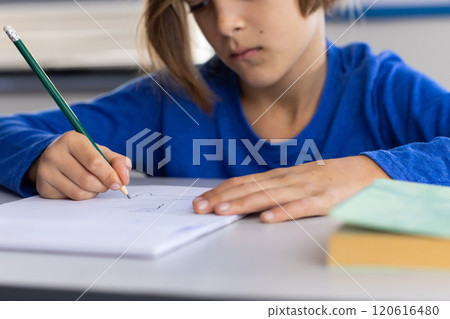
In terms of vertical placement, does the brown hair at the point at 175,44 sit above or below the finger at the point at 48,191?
above

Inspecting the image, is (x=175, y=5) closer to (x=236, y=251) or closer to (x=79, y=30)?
(x=236, y=251)

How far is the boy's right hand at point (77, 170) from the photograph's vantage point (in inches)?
25.5

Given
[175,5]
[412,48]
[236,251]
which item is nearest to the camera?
[236,251]

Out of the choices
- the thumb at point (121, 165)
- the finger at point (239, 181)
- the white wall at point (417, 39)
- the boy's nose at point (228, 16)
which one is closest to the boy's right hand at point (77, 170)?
the thumb at point (121, 165)

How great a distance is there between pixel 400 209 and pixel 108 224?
245mm

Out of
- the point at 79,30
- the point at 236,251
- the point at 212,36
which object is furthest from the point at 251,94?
the point at 79,30

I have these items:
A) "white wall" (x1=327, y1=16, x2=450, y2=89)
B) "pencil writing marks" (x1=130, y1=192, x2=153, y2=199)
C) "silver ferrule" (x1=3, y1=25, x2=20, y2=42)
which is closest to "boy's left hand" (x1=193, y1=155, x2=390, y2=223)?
"pencil writing marks" (x1=130, y1=192, x2=153, y2=199)

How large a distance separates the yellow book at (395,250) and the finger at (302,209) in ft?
0.50

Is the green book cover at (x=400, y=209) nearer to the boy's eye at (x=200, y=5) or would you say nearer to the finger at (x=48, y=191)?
the finger at (x=48, y=191)

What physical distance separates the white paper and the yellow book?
135mm

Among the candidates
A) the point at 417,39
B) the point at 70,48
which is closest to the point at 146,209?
the point at 417,39

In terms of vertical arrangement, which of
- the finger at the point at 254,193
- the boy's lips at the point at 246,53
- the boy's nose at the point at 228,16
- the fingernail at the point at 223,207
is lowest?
the fingernail at the point at 223,207
